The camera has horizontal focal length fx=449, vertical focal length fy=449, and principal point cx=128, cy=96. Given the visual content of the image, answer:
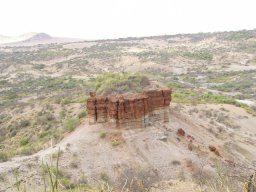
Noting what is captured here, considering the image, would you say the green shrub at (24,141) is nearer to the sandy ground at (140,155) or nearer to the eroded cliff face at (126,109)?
the sandy ground at (140,155)

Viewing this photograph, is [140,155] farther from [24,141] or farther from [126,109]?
[24,141]

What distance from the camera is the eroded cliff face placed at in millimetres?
22078

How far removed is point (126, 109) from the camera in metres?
22.1

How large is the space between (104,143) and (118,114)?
1.62 m

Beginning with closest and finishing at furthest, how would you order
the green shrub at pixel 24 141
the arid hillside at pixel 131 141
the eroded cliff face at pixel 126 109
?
the arid hillside at pixel 131 141
the eroded cliff face at pixel 126 109
the green shrub at pixel 24 141

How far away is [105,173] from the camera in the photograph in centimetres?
1928

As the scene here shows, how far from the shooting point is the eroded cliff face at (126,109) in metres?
22.1

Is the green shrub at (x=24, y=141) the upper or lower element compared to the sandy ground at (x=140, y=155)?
lower

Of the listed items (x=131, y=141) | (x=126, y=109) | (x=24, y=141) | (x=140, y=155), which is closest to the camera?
(x=140, y=155)

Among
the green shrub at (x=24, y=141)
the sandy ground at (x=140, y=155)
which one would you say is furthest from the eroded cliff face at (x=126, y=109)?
the green shrub at (x=24, y=141)

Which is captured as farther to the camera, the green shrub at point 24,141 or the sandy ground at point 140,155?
the green shrub at point 24,141

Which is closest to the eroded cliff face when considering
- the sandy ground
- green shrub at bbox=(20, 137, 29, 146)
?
the sandy ground

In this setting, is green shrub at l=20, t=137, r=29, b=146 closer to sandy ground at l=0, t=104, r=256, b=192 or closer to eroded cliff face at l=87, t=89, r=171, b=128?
sandy ground at l=0, t=104, r=256, b=192

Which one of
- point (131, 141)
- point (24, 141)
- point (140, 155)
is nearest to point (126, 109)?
point (131, 141)
